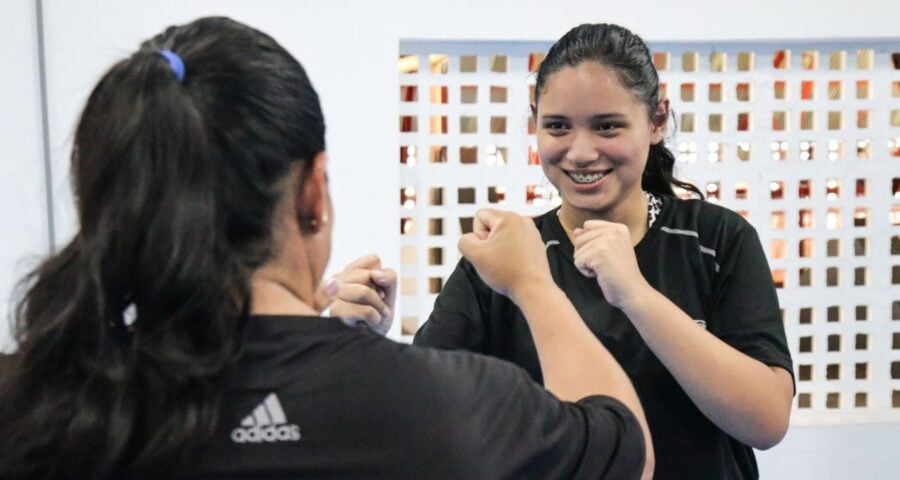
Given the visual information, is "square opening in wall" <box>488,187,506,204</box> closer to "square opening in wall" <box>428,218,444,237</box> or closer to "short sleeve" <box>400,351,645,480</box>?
"square opening in wall" <box>428,218,444,237</box>

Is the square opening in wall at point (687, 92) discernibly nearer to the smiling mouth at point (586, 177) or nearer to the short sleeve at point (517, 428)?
the smiling mouth at point (586, 177)

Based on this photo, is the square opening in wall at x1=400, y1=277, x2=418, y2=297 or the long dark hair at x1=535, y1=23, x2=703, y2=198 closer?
the long dark hair at x1=535, y1=23, x2=703, y2=198

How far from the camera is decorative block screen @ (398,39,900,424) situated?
2221mm

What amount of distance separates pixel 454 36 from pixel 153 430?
5.27ft

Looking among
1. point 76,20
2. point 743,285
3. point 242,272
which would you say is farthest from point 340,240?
point 242,272

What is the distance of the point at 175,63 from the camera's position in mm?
721

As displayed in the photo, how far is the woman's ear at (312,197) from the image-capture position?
0.77 meters

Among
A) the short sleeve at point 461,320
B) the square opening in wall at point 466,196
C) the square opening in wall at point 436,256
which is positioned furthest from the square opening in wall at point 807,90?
the short sleeve at point 461,320

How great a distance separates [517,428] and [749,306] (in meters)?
0.56

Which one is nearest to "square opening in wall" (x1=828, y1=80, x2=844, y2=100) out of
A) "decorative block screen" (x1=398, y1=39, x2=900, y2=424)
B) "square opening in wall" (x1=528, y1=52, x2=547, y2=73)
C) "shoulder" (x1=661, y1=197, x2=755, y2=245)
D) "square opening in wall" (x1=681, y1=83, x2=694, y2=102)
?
"decorative block screen" (x1=398, y1=39, x2=900, y2=424)

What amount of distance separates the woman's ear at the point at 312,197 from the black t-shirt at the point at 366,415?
90 mm

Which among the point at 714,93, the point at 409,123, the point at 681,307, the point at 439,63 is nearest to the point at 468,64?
the point at 439,63

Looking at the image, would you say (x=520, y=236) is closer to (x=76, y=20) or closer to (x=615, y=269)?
(x=615, y=269)

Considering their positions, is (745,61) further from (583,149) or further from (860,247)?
(583,149)
